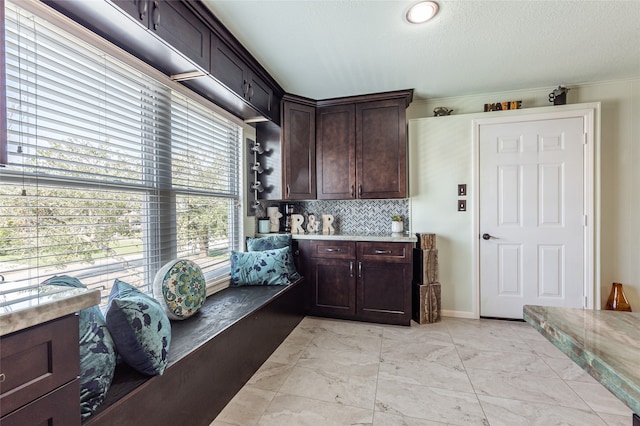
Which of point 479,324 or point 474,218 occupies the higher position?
point 474,218

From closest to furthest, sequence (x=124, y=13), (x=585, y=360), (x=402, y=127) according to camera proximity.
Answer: (x=585, y=360) < (x=124, y=13) < (x=402, y=127)

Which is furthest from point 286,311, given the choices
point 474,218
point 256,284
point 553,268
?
point 553,268

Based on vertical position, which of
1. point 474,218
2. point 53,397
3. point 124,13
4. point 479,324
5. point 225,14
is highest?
point 225,14

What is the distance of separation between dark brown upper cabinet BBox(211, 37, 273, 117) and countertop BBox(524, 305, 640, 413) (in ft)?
7.28

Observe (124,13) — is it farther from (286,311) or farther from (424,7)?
(286,311)

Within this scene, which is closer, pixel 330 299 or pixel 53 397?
pixel 53 397

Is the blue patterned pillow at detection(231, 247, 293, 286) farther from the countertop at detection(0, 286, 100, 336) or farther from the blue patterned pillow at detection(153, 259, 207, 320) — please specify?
the countertop at detection(0, 286, 100, 336)

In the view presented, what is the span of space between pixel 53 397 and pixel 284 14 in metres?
2.14

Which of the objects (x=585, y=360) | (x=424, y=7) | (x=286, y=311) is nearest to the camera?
(x=585, y=360)

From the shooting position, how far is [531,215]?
9.33 feet

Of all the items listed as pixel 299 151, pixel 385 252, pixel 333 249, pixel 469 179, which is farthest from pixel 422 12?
pixel 333 249

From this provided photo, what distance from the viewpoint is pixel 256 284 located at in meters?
2.59

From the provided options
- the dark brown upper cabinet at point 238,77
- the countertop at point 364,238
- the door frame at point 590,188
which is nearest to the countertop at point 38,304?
the dark brown upper cabinet at point 238,77

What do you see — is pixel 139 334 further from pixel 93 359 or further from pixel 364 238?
pixel 364 238
